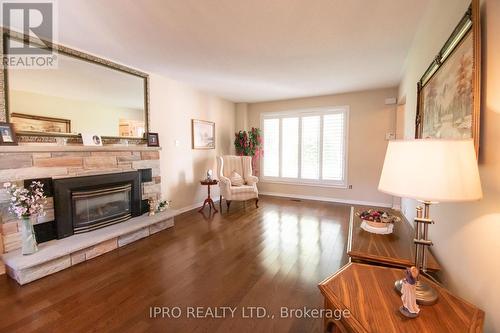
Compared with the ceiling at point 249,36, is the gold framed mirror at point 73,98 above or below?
below

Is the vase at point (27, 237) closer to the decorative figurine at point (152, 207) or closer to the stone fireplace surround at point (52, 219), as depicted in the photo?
the stone fireplace surround at point (52, 219)

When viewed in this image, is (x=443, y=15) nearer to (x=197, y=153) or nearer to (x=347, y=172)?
(x=347, y=172)

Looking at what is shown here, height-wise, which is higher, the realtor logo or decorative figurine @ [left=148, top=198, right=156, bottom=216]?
the realtor logo

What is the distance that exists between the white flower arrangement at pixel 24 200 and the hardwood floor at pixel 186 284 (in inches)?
25.4

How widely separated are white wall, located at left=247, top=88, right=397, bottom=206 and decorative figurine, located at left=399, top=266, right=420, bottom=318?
4.30 metres

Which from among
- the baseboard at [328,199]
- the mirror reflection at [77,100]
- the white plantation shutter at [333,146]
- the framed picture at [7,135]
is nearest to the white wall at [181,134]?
the mirror reflection at [77,100]

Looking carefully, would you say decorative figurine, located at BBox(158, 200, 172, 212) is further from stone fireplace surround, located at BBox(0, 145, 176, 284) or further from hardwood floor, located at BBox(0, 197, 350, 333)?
hardwood floor, located at BBox(0, 197, 350, 333)

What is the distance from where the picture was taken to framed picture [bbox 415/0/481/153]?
1.01 metres

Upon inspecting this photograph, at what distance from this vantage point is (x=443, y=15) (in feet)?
5.34

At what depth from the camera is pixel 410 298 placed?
912mm

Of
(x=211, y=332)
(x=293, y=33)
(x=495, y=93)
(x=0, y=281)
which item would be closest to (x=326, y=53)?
(x=293, y=33)

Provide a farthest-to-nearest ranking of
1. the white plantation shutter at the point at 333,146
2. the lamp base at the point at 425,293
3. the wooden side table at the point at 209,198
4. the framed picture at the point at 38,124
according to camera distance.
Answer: the white plantation shutter at the point at 333,146
the wooden side table at the point at 209,198
the framed picture at the point at 38,124
the lamp base at the point at 425,293

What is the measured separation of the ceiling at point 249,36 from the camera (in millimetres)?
2018

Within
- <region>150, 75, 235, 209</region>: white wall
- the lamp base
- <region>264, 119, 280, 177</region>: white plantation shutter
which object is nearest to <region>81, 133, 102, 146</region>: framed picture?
<region>150, 75, 235, 209</region>: white wall
